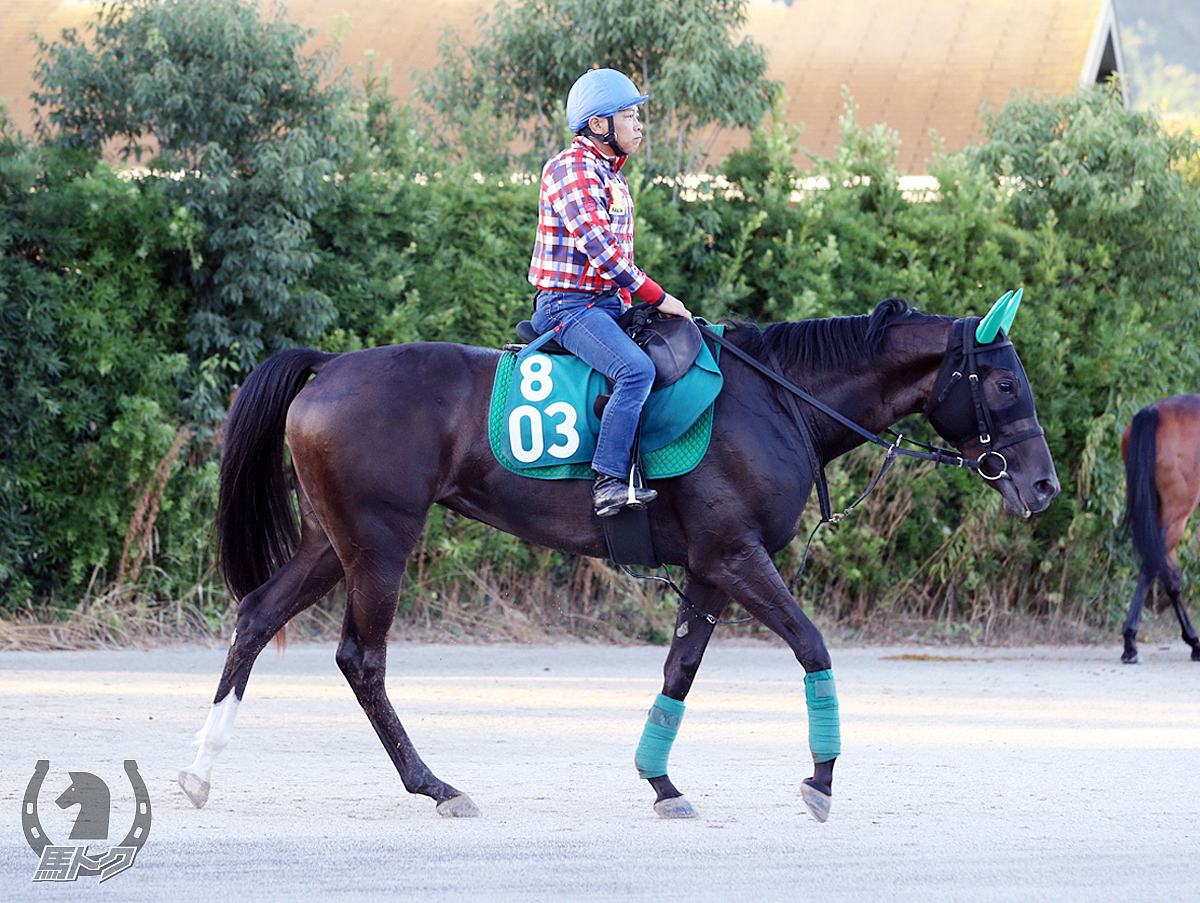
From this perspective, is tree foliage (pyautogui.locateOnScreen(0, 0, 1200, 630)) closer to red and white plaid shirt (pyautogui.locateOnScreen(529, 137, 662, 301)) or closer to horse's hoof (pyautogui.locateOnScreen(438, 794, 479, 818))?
red and white plaid shirt (pyautogui.locateOnScreen(529, 137, 662, 301))

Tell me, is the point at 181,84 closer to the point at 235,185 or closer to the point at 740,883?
the point at 235,185

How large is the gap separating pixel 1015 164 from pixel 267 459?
27.2 ft

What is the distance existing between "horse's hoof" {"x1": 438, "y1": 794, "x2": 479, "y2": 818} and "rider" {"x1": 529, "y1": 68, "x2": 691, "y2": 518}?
1205 mm

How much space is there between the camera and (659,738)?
4.73m

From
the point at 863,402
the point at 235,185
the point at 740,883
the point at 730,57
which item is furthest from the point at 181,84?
the point at 740,883

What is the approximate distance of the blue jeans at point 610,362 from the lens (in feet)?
15.0

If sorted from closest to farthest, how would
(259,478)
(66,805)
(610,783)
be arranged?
1. (66,805)
2. (610,783)
3. (259,478)

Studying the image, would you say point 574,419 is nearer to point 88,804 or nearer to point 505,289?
point 88,804

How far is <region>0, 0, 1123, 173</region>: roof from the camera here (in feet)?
58.1

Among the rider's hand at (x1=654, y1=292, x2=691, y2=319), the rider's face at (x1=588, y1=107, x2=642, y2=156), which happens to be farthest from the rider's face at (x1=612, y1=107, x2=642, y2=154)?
the rider's hand at (x1=654, y1=292, x2=691, y2=319)

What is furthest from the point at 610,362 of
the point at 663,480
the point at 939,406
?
the point at 939,406

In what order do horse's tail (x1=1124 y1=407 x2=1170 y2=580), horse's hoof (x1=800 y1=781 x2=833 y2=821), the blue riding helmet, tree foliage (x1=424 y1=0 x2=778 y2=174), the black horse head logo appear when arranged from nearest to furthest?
the black horse head logo, horse's hoof (x1=800 y1=781 x2=833 y2=821), the blue riding helmet, horse's tail (x1=1124 y1=407 x2=1170 y2=580), tree foliage (x1=424 y1=0 x2=778 y2=174)

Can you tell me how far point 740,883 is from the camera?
3717 millimetres

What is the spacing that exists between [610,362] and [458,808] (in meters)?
1.76
